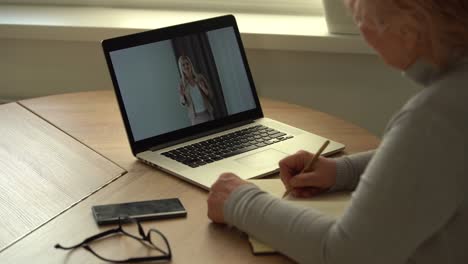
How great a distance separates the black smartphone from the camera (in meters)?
1.37

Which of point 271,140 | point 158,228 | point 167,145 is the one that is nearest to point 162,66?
point 167,145

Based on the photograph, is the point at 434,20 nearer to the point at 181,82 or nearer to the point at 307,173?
the point at 307,173

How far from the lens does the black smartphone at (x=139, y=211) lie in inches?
54.0

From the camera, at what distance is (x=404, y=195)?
1105 mm

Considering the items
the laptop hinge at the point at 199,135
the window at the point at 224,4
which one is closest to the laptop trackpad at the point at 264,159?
the laptop hinge at the point at 199,135

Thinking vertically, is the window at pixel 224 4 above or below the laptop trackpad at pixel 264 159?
above

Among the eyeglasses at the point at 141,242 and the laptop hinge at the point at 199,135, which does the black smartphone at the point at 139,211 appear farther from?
the laptop hinge at the point at 199,135

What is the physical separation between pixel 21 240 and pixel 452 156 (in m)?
0.67

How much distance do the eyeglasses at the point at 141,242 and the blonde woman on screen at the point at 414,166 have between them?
0.19 meters

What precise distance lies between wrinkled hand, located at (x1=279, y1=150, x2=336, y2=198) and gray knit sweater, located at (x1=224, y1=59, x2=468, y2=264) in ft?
0.82

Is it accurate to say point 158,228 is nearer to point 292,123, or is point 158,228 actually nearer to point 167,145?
point 167,145

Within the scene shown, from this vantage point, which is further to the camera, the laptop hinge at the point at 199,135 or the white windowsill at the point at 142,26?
the white windowsill at the point at 142,26

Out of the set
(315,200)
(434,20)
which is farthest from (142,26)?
(434,20)

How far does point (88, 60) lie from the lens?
2.31 meters
